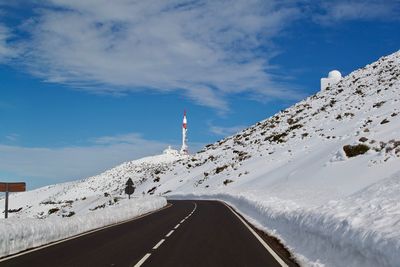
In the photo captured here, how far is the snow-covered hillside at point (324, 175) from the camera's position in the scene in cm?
926

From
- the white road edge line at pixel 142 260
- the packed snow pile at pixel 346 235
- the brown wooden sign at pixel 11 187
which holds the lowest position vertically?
the white road edge line at pixel 142 260

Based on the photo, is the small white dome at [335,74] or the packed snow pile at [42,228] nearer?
the packed snow pile at [42,228]

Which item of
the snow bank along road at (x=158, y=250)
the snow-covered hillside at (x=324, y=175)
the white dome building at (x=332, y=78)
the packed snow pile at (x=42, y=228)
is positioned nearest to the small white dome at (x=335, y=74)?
the white dome building at (x=332, y=78)

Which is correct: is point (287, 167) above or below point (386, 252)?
above

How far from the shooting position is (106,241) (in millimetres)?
15133

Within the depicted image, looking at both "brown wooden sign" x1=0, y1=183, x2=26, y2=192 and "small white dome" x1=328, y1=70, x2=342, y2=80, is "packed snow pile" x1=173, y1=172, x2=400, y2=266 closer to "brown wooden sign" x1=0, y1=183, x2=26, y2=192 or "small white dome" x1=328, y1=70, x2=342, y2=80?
"brown wooden sign" x1=0, y1=183, x2=26, y2=192

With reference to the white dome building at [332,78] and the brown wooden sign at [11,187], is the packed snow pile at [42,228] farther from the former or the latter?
the white dome building at [332,78]

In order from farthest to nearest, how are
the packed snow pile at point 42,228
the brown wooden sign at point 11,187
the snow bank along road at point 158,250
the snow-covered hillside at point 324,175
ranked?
the brown wooden sign at point 11,187 → the packed snow pile at point 42,228 → the snow bank along road at point 158,250 → the snow-covered hillside at point 324,175

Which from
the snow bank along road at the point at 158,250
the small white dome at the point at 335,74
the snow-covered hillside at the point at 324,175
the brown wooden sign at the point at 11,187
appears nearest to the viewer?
the snow-covered hillside at the point at 324,175

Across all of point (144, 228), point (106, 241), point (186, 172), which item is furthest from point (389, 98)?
point (106, 241)

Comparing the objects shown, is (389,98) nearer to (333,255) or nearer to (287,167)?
(287,167)

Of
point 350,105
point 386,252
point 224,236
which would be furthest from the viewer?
point 350,105

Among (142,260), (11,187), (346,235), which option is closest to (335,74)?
(11,187)

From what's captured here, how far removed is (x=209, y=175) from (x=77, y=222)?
195 ft
